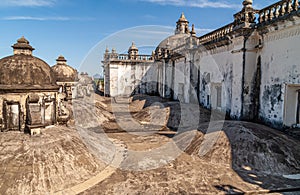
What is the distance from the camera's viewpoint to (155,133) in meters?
12.6

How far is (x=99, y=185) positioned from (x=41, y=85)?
3921 millimetres

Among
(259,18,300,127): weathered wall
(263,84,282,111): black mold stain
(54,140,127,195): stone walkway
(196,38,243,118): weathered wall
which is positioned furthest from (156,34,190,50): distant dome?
(54,140,127,195): stone walkway

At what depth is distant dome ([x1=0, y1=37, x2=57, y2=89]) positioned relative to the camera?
7527 mm

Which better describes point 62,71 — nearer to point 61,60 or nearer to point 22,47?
point 61,60

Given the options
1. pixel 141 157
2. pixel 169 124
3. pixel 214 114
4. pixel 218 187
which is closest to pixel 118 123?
pixel 169 124

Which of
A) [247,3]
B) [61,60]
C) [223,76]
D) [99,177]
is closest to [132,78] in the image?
[61,60]

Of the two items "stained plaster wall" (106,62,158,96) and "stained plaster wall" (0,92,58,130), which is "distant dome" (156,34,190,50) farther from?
"stained plaster wall" (0,92,58,130)

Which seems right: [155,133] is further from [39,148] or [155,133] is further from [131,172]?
[39,148]

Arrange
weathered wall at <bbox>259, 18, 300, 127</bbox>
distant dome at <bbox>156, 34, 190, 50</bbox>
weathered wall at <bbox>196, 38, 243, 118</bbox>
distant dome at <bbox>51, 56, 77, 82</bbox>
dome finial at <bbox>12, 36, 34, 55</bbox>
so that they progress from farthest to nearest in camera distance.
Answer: distant dome at <bbox>156, 34, 190, 50</bbox>
distant dome at <bbox>51, 56, 77, 82</bbox>
weathered wall at <bbox>196, 38, 243, 118</bbox>
weathered wall at <bbox>259, 18, 300, 127</bbox>
dome finial at <bbox>12, 36, 34, 55</bbox>

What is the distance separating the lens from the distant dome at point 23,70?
7527 mm

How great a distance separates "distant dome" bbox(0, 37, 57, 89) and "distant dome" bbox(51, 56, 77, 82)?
8880mm

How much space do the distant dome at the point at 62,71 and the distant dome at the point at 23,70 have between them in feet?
29.1

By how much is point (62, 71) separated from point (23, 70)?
33.1ft

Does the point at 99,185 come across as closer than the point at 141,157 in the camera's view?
Yes
